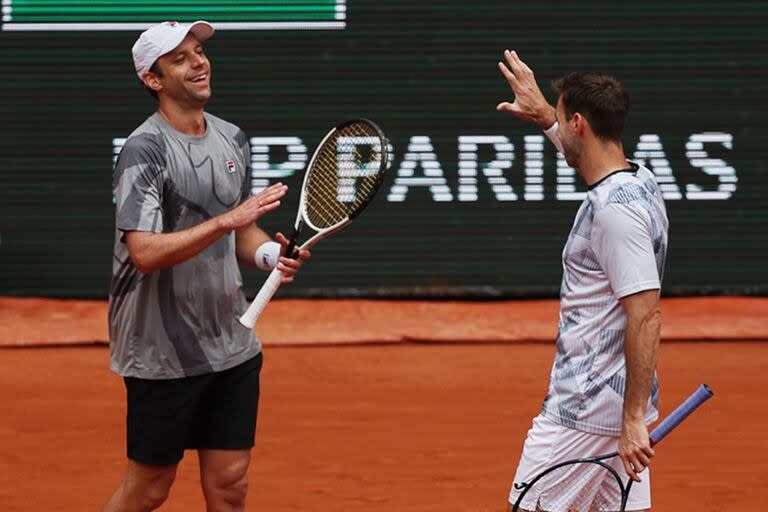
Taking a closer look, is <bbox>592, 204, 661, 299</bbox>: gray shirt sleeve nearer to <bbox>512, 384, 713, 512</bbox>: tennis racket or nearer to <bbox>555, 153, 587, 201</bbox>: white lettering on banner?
<bbox>512, 384, 713, 512</bbox>: tennis racket

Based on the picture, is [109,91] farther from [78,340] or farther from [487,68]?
[487,68]

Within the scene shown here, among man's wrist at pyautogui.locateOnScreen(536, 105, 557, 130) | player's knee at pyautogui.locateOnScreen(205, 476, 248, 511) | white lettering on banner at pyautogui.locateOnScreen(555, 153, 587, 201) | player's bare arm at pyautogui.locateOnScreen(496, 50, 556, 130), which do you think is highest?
player's bare arm at pyautogui.locateOnScreen(496, 50, 556, 130)

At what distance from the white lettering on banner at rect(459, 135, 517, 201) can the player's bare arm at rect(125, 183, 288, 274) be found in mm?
6896

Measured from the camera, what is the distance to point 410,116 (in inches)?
439

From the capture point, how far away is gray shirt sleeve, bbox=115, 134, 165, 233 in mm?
4328

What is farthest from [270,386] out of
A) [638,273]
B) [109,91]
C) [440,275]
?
[638,273]

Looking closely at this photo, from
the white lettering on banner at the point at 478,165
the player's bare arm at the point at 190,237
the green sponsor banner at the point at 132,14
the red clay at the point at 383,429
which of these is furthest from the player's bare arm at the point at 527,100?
the green sponsor banner at the point at 132,14

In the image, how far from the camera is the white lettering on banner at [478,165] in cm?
1108

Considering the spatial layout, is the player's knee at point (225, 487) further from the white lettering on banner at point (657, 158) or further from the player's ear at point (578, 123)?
the white lettering on banner at point (657, 158)

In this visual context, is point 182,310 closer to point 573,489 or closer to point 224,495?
point 224,495

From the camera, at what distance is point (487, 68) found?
36.6 ft

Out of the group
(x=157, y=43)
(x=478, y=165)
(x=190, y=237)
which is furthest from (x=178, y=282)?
(x=478, y=165)

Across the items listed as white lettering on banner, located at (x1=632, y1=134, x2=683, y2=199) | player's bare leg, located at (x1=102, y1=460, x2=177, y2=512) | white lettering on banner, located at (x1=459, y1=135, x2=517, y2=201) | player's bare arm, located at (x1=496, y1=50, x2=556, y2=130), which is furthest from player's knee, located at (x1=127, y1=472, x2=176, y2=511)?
white lettering on banner, located at (x1=632, y1=134, x2=683, y2=199)

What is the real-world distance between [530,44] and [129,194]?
7.23 m
